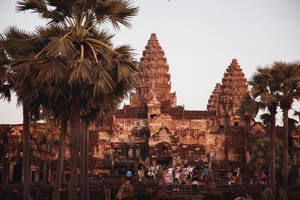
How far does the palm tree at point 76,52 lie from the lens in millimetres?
14273

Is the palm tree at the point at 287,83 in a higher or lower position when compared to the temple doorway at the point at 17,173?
higher

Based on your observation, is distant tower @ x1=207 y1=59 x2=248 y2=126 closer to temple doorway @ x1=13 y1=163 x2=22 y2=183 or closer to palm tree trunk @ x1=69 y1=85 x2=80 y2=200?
temple doorway @ x1=13 y1=163 x2=22 y2=183

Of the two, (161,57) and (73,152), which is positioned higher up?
→ (161,57)

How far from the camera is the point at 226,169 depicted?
1896 inches

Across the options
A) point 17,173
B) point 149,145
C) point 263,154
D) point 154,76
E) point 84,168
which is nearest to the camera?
point 84,168

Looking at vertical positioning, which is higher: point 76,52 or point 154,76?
point 154,76

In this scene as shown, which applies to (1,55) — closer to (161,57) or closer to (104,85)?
(104,85)

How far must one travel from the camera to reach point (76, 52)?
591 inches

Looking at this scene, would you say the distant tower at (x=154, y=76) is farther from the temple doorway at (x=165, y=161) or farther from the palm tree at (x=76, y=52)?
the palm tree at (x=76, y=52)

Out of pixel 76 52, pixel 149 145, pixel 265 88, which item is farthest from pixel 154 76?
pixel 76 52

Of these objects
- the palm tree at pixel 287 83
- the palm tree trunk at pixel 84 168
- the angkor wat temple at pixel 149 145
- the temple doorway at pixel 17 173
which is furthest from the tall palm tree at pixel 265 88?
the temple doorway at pixel 17 173

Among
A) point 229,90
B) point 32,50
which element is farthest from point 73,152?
point 229,90

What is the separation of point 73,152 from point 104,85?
2549 mm

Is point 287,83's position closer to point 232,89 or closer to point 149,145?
point 149,145
